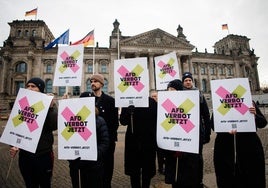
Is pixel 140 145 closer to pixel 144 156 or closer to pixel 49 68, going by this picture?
pixel 144 156

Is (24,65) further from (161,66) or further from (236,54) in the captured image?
(236,54)

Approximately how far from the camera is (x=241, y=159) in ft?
11.6

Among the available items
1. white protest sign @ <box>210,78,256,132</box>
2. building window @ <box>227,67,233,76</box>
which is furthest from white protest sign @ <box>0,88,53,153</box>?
building window @ <box>227,67,233,76</box>

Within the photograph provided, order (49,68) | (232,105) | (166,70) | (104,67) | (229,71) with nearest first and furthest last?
1. (232,105)
2. (166,70)
3. (49,68)
4. (104,67)
5. (229,71)

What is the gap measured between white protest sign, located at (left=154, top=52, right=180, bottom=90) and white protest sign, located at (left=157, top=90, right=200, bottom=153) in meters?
2.51

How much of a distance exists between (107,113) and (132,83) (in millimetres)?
847

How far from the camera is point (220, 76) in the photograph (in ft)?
183

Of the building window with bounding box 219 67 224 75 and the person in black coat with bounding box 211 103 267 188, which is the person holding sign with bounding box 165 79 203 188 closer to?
the person in black coat with bounding box 211 103 267 188

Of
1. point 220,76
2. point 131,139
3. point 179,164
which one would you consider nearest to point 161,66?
point 131,139

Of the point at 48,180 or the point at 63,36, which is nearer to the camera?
the point at 48,180

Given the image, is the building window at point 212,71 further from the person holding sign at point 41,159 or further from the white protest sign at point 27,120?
the white protest sign at point 27,120

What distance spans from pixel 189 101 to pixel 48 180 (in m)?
2.65

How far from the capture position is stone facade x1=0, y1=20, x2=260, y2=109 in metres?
44.5

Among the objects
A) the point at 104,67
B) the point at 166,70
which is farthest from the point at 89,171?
the point at 104,67
